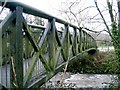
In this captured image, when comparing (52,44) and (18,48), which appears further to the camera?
(52,44)

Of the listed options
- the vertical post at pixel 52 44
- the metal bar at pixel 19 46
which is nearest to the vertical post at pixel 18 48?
the metal bar at pixel 19 46

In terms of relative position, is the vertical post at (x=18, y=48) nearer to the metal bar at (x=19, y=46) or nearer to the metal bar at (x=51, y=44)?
the metal bar at (x=19, y=46)

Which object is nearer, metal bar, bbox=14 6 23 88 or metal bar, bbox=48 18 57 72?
metal bar, bbox=14 6 23 88

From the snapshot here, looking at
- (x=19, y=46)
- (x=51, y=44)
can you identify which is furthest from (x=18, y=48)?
(x=51, y=44)

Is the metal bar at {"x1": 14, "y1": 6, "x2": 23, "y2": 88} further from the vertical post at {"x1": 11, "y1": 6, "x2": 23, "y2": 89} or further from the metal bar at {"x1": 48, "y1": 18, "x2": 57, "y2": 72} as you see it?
the metal bar at {"x1": 48, "y1": 18, "x2": 57, "y2": 72}

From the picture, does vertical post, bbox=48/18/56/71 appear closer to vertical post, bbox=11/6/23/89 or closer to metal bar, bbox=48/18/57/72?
metal bar, bbox=48/18/57/72

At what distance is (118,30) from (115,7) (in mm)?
900

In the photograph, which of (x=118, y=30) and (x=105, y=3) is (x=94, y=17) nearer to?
(x=105, y=3)

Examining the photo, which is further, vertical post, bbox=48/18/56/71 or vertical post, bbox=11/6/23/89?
vertical post, bbox=48/18/56/71

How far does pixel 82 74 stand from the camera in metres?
9.21

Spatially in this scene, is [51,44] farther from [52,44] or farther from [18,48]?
[18,48]

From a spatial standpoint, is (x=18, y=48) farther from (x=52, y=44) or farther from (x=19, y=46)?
(x=52, y=44)

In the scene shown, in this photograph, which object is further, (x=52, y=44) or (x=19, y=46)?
(x=52, y=44)

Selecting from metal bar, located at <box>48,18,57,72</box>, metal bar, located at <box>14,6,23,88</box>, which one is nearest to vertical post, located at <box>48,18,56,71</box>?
metal bar, located at <box>48,18,57,72</box>
